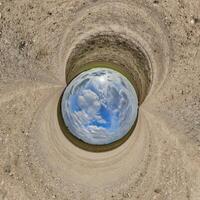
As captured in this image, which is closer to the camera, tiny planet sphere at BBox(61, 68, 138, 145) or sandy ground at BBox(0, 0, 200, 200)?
tiny planet sphere at BBox(61, 68, 138, 145)

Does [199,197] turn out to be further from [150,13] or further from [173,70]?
[150,13]

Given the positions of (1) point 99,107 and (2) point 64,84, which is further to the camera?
(2) point 64,84

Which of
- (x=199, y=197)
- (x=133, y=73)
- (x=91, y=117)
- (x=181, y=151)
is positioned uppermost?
(x=91, y=117)

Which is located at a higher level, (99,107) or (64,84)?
(99,107)

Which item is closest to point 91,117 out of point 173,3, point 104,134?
point 104,134

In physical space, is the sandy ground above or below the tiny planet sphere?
below
